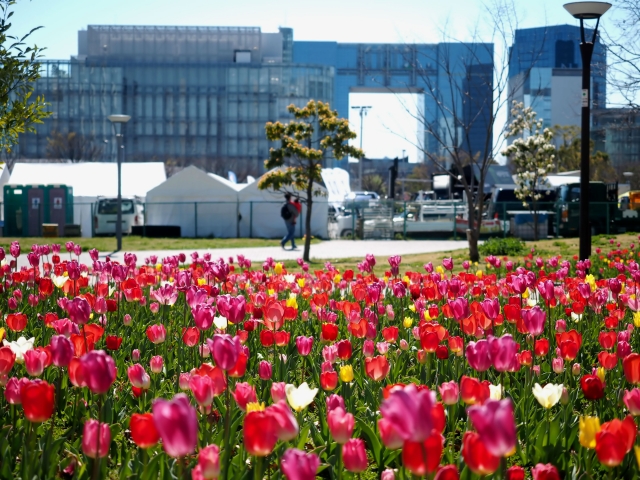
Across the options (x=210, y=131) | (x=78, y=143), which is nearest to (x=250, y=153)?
(x=210, y=131)

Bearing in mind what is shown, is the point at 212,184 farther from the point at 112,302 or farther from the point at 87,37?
the point at 87,37

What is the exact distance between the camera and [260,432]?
226 centimetres

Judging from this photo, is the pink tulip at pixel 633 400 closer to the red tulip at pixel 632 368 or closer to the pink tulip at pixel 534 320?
the red tulip at pixel 632 368

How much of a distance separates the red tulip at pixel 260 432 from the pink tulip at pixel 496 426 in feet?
1.95

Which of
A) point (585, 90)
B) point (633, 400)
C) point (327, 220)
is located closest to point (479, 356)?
point (633, 400)

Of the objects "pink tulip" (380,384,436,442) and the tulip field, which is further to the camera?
the tulip field

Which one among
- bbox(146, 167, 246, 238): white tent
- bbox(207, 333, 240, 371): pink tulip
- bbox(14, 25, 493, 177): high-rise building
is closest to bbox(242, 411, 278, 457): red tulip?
bbox(207, 333, 240, 371): pink tulip

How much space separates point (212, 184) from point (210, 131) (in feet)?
213

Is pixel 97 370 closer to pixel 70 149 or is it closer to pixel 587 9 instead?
pixel 587 9

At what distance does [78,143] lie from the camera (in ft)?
237

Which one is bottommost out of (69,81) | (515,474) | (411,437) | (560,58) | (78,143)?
(515,474)

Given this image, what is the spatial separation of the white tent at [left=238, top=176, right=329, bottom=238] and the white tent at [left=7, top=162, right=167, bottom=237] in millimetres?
6083

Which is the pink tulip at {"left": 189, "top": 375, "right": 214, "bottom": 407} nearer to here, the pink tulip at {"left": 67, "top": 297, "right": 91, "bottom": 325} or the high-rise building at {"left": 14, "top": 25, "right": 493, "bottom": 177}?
the pink tulip at {"left": 67, "top": 297, "right": 91, "bottom": 325}

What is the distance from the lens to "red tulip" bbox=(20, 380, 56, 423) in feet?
8.65
